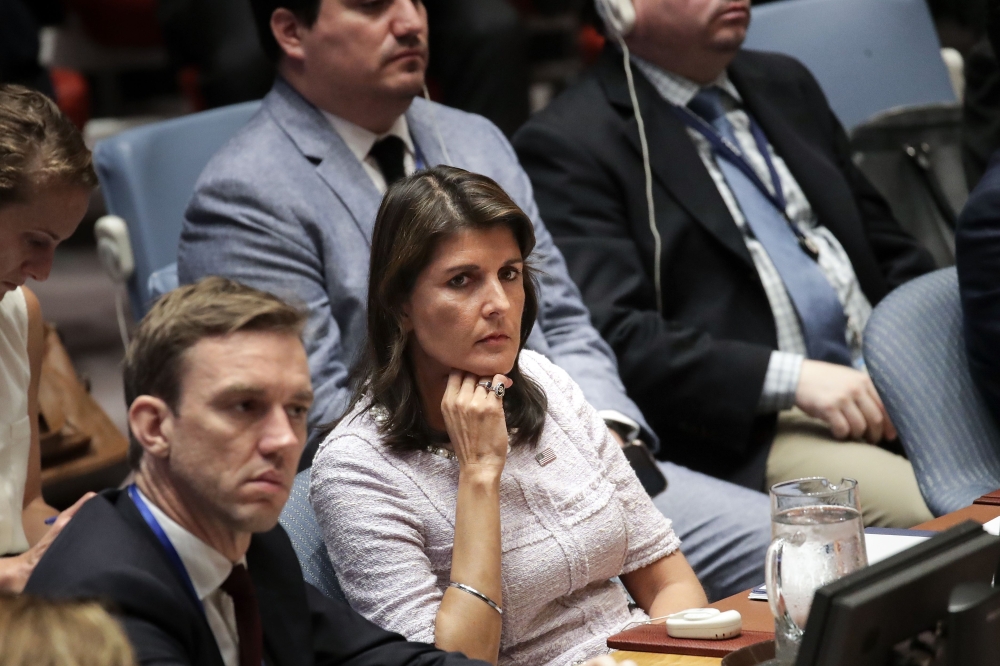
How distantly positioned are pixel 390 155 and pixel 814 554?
1.59 m

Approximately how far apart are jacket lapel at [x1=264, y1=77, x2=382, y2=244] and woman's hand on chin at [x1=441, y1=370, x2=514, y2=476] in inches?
30.0

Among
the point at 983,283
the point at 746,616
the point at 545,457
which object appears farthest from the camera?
the point at 983,283

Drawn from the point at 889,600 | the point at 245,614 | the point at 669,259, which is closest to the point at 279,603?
the point at 245,614

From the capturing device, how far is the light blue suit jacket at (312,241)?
2.52 metres

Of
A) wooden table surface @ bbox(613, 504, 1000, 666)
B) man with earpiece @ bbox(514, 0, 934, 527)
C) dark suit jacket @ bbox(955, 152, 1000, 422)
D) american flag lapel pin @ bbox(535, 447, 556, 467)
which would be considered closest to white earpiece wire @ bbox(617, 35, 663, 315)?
man with earpiece @ bbox(514, 0, 934, 527)

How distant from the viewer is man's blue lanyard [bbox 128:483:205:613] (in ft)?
4.67

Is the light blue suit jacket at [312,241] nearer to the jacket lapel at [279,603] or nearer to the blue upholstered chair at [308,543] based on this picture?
the blue upholstered chair at [308,543]

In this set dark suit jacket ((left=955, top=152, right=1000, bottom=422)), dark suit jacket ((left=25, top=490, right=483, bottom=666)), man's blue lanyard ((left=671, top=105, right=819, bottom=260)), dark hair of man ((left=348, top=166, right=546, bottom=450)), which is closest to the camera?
dark suit jacket ((left=25, top=490, right=483, bottom=666))

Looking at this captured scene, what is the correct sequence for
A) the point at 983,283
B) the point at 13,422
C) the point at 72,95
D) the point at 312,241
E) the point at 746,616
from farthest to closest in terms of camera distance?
the point at 72,95
the point at 312,241
the point at 983,283
the point at 13,422
the point at 746,616

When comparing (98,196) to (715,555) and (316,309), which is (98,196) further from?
(715,555)

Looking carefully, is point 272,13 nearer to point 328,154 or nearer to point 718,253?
point 328,154

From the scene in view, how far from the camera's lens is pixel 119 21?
17.3 ft

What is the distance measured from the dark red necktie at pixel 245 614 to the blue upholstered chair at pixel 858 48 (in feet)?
9.48

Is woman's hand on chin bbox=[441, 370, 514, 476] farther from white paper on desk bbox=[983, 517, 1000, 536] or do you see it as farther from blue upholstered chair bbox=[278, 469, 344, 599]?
white paper on desk bbox=[983, 517, 1000, 536]
